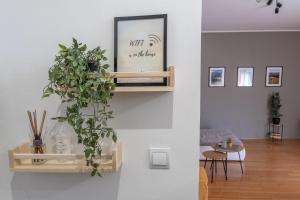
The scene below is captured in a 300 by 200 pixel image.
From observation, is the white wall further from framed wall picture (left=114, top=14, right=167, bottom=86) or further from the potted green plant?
the potted green plant

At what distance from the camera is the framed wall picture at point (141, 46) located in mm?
1043

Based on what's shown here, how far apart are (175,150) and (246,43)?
5419 mm

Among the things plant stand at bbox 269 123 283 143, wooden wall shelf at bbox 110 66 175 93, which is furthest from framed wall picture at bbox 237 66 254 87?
wooden wall shelf at bbox 110 66 175 93

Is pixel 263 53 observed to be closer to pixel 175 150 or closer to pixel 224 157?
pixel 224 157

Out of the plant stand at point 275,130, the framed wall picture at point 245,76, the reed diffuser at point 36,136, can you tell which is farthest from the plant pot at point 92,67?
the plant stand at point 275,130

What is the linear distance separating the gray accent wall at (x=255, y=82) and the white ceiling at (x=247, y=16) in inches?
10.9

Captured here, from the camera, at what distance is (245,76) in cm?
586

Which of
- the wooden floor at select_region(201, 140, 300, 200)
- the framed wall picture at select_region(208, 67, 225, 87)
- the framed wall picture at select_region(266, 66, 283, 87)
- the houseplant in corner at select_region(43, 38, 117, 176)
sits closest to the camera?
the houseplant in corner at select_region(43, 38, 117, 176)

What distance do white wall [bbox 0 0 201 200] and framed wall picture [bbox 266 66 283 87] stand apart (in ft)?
17.9

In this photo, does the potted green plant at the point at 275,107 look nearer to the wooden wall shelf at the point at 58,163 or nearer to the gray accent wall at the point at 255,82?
the gray accent wall at the point at 255,82

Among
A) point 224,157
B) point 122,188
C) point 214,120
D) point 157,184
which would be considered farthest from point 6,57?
point 214,120

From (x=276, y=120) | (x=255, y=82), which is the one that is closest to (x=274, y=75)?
(x=255, y=82)

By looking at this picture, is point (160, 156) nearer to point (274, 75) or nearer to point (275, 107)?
point (275, 107)

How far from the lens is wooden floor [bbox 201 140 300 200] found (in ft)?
10.0
